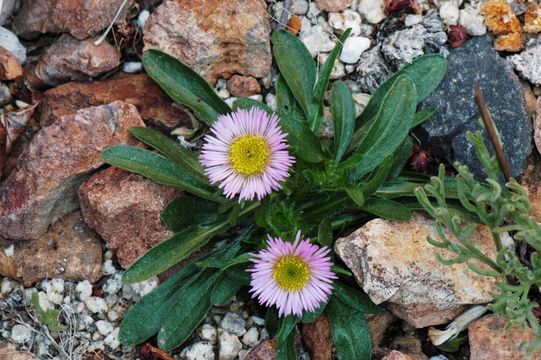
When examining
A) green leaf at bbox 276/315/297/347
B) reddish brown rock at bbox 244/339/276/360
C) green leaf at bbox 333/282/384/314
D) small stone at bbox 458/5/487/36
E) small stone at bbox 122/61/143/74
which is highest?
small stone at bbox 458/5/487/36

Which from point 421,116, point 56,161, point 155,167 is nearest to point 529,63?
point 421,116

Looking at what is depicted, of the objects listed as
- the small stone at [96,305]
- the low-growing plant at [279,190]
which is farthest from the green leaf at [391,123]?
the small stone at [96,305]

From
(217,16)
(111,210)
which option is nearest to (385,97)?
(217,16)

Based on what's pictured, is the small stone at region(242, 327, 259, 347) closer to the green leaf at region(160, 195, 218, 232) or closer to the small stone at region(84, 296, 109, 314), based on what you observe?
the green leaf at region(160, 195, 218, 232)

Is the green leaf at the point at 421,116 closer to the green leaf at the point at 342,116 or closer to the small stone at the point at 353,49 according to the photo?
the green leaf at the point at 342,116

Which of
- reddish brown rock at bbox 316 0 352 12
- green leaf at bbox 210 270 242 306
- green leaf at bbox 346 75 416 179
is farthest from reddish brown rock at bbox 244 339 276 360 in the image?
reddish brown rock at bbox 316 0 352 12

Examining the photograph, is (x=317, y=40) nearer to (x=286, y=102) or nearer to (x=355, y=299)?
(x=286, y=102)
